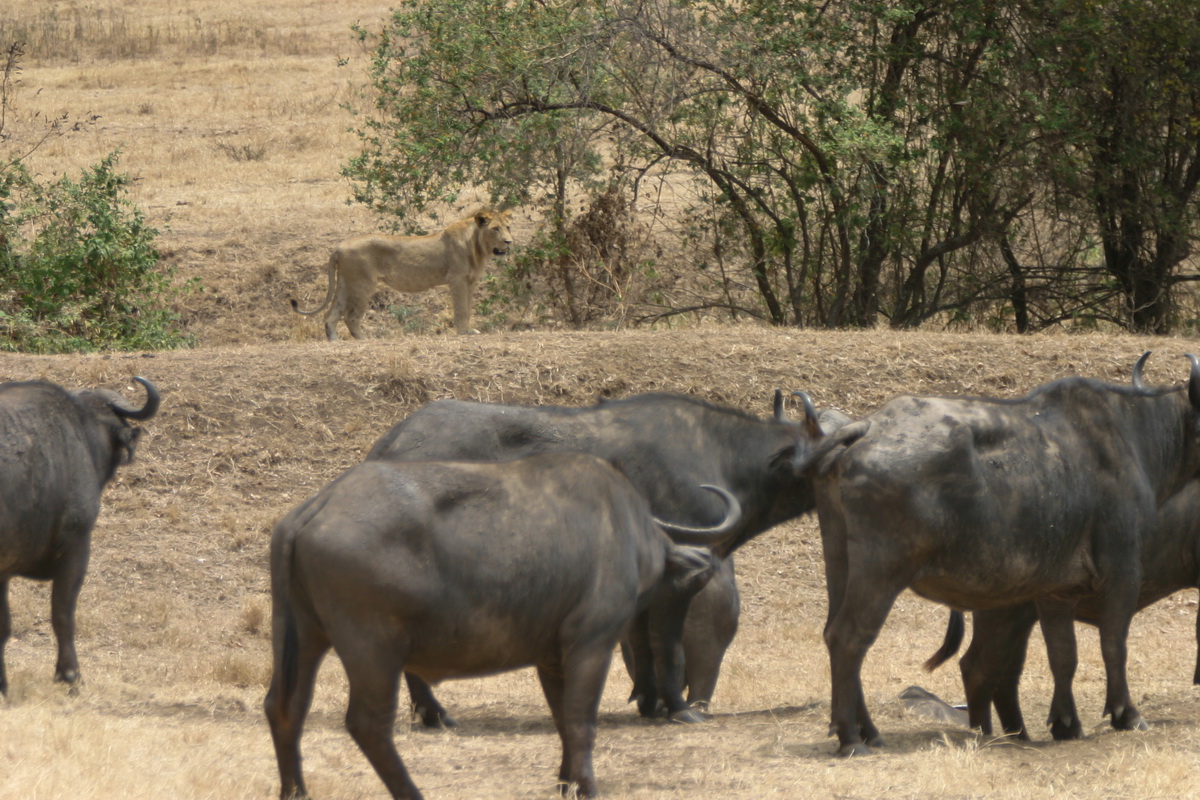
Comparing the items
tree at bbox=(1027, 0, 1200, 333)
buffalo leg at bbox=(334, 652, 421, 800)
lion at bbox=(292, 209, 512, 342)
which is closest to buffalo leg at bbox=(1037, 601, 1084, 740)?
buffalo leg at bbox=(334, 652, 421, 800)

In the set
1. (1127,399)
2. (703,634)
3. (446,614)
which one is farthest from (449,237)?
(446,614)

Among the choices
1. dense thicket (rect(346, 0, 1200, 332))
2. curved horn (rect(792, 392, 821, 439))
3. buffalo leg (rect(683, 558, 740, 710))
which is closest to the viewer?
curved horn (rect(792, 392, 821, 439))

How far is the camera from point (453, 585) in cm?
570

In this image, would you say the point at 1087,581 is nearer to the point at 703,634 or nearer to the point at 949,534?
the point at 949,534

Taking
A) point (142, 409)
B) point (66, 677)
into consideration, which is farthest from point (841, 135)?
point (66, 677)

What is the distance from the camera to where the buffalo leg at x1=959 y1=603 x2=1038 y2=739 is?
7906mm

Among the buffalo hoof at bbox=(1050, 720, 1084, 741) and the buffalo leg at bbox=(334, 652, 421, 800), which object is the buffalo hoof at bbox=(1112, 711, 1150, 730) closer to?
the buffalo hoof at bbox=(1050, 720, 1084, 741)

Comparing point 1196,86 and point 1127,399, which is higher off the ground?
point 1196,86

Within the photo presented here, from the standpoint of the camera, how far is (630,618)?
6266 millimetres

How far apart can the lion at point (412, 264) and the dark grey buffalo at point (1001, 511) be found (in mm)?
11600

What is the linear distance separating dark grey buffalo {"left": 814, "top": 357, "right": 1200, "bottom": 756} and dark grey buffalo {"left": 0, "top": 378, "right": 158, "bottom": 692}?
13.9 feet

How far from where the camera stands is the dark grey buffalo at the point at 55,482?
8125mm

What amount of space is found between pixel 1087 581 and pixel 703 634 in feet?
8.10

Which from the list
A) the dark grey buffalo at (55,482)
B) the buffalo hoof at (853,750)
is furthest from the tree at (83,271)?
the buffalo hoof at (853,750)
